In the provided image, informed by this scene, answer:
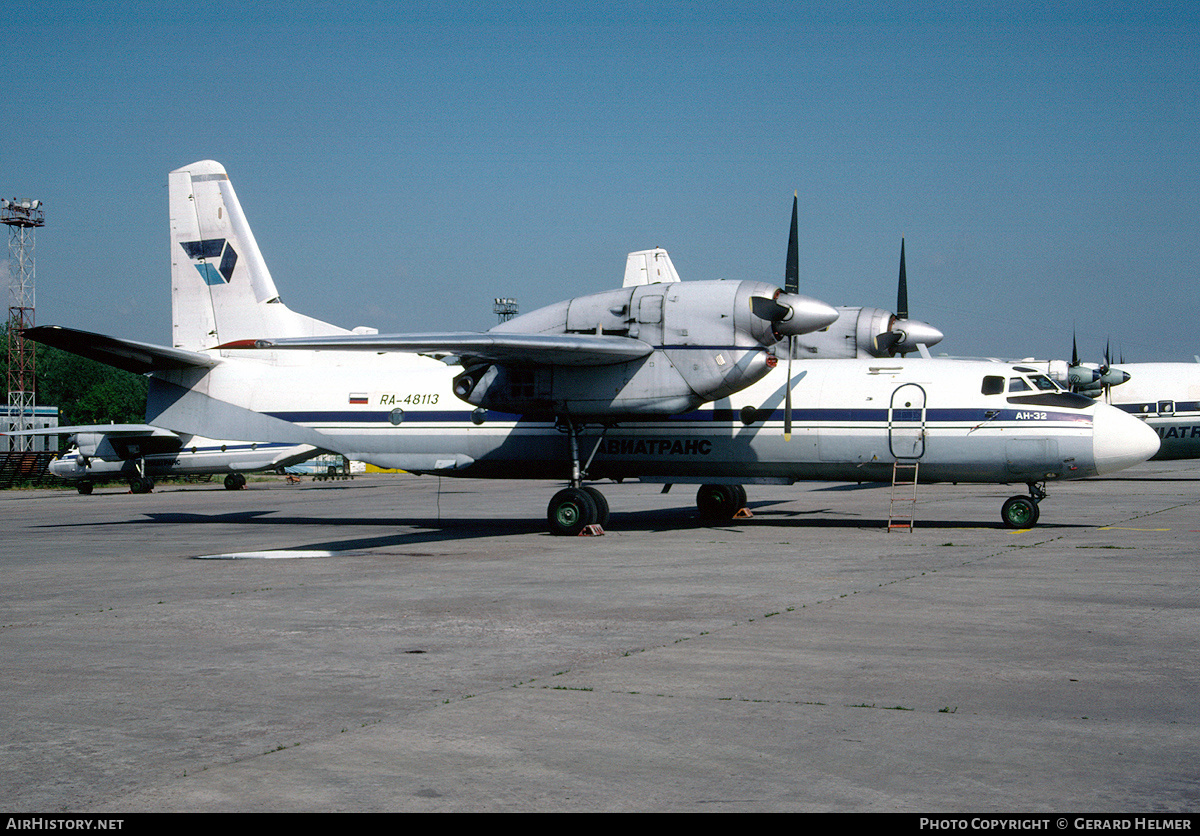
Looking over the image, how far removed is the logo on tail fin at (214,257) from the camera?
24.9m

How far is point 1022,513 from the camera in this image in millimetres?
19703

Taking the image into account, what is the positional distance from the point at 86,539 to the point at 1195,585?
19559mm

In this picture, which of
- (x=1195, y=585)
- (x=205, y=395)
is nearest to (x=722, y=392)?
(x=1195, y=585)

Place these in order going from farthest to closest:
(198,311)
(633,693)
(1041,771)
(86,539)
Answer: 1. (198,311)
2. (86,539)
3. (633,693)
4. (1041,771)

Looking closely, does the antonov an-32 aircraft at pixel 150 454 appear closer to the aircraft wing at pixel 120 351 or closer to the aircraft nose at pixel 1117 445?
the aircraft wing at pixel 120 351

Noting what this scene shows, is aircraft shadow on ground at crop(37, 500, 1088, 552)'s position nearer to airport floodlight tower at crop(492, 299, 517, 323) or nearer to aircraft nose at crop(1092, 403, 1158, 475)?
Result: aircraft nose at crop(1092, 403, 1158, 475)

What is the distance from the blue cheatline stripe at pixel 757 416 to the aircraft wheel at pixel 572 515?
189 cm

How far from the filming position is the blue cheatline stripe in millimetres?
19312

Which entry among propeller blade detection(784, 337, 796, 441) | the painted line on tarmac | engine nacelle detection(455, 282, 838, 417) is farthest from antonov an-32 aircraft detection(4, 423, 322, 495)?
propeller blade detection(784, 337, 796, 441)

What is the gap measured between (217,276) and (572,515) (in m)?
11.5

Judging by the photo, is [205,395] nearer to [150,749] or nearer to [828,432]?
[828,432]

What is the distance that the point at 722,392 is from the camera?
19.4 meters

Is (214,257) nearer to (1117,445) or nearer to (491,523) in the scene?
(491,523)

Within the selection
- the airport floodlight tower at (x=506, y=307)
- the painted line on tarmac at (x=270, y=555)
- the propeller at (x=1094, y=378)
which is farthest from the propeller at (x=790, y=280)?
the airport floodlight tower at (x=506, y=307)
